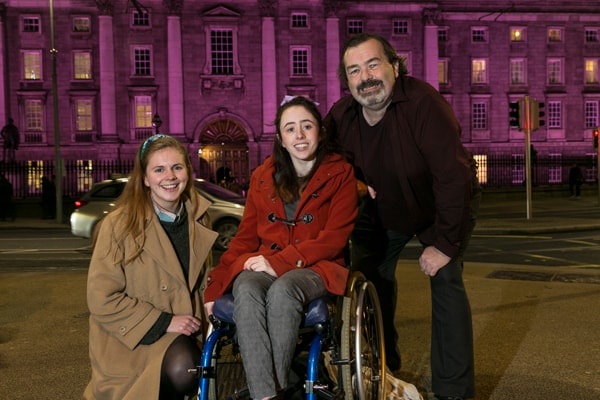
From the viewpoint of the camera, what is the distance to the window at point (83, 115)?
43.5 meters

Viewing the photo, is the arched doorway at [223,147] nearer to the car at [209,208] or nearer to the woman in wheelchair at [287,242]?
the car at [209,208]

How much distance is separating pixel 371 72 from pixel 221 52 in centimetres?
4108

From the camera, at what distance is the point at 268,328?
3.24 meters

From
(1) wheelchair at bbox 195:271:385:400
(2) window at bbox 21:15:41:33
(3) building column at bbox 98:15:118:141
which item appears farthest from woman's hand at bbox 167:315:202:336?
(2) window at bbox 21:15:41:33

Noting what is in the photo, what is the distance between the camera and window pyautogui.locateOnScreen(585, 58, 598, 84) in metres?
51.2

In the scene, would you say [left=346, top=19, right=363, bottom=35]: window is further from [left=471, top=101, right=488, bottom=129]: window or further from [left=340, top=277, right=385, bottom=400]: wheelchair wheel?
[left=340, top=277, right=385, bottom=400]: wheelchair wheel

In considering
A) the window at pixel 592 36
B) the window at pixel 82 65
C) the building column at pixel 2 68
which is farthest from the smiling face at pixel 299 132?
the window at pixel 592 36

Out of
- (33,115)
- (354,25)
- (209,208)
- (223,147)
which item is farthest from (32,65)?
(209,208)

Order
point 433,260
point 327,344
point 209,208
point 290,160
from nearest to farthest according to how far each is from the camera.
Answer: point 327,344
point 290,160
point 433,260
point 209,208

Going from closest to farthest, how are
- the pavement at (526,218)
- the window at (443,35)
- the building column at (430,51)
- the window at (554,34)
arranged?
1. the pavement at (526,218)
2. the building column at (430,51)
3. the window at (443,35)
4. the window at (554,34)

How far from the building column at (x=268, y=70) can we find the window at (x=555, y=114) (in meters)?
22.0

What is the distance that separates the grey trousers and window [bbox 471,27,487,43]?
49.0 metres

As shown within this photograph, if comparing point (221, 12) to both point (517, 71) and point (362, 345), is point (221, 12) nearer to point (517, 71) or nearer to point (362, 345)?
point (517, 71)

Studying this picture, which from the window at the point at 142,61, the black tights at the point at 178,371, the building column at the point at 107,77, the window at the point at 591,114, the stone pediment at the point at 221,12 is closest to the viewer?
the black tights at the point at 178,371
